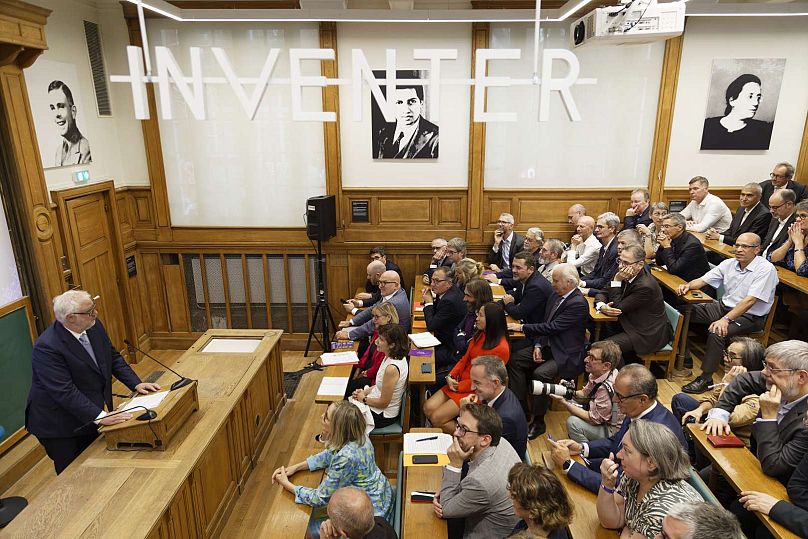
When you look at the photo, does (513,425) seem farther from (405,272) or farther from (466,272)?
(405,272)

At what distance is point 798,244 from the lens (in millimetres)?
5141

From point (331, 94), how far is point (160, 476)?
4.87 m

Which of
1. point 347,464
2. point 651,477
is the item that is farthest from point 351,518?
point 651,477

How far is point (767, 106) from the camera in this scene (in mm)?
6625

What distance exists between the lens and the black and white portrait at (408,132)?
21.6 ft

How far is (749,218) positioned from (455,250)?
3.53 m

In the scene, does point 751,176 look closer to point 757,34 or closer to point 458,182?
point 757,34

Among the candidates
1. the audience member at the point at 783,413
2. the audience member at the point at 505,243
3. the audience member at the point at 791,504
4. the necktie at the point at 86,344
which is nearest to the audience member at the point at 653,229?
the audience member at the point at 505,243

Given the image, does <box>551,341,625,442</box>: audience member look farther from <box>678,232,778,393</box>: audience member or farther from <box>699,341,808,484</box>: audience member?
<box>678,232,778,393</box>: audience member

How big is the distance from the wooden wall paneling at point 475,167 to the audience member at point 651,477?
4651 millimetres

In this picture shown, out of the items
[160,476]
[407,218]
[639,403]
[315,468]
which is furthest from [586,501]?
[407,218]

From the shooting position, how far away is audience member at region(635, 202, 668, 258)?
6.09m

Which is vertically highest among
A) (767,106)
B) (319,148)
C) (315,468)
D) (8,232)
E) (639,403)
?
(767,106)

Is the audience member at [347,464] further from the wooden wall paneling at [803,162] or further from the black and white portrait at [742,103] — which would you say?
the wooden wall paneling at [803,162]
